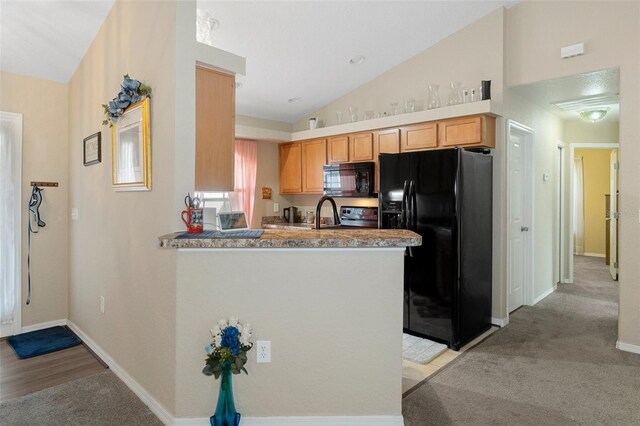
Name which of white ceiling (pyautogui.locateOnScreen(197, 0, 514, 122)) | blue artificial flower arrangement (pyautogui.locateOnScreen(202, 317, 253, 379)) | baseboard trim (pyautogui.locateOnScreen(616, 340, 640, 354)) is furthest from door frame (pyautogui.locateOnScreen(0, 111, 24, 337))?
baseboard trim (pyautogui.locateOnScreen(616, 340, 640, 354))

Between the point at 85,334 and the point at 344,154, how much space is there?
3379 millimetres

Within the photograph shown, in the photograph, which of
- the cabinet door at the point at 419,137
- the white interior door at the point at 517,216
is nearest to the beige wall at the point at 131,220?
the cabinet door at the point at 419,137

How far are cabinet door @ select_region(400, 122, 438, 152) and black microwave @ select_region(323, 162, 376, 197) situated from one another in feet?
1.79

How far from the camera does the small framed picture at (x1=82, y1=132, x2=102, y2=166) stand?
299 centimetres

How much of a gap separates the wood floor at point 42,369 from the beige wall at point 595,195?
358 inches

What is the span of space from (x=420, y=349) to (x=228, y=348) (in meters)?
1.95

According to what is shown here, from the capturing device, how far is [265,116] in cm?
549

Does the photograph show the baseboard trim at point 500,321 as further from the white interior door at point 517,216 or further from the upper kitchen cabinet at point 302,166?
the upper kitchen cabinet at point 302,166

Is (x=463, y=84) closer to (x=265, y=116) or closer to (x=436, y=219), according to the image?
(x=436, y=219)

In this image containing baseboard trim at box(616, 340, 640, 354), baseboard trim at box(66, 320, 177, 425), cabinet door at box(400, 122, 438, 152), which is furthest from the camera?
cabinet door at box(400, 122, 438, 152)

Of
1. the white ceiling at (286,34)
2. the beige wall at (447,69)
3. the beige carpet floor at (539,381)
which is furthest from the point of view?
the beige wall at (447,69)

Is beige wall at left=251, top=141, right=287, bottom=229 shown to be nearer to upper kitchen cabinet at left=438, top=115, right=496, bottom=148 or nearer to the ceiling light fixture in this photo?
upper kitchen cabinet at left=438, top=115, right=496, bottom=148

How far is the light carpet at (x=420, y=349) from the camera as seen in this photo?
3062 mm

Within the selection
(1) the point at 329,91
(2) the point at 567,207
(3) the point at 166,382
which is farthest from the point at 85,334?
(2) the point at 567,207
